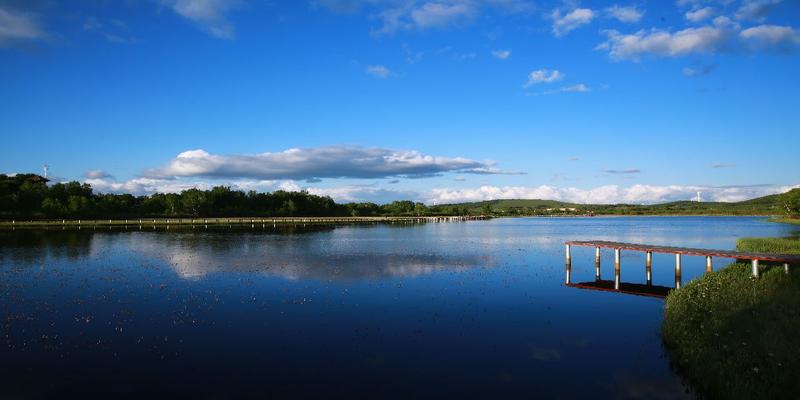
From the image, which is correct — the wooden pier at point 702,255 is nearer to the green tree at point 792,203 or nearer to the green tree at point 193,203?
the green tree at point 792,203

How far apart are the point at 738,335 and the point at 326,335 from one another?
1341 cm

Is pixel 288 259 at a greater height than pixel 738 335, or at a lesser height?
lesser

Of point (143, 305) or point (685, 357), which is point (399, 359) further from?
point (143, 305)

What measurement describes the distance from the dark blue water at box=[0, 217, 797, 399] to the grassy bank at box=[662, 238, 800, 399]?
0.84 metres

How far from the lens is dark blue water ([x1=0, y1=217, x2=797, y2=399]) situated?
554 inches

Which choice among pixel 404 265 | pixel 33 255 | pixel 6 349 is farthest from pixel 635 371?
pixel 33 255

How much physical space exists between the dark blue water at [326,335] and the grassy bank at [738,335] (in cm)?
84

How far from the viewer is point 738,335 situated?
1566cm

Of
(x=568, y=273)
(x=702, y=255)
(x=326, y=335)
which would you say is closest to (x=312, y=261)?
(x=568, y=273)

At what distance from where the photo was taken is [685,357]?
51.1 feet

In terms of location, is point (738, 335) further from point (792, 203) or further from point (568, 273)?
point (792, 203)

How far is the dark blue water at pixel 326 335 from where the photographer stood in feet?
46.1

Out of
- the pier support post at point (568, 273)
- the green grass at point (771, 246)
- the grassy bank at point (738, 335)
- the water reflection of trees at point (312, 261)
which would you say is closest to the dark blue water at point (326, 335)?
the pier support post at point (568, 273)

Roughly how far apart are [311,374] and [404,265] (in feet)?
82.4
